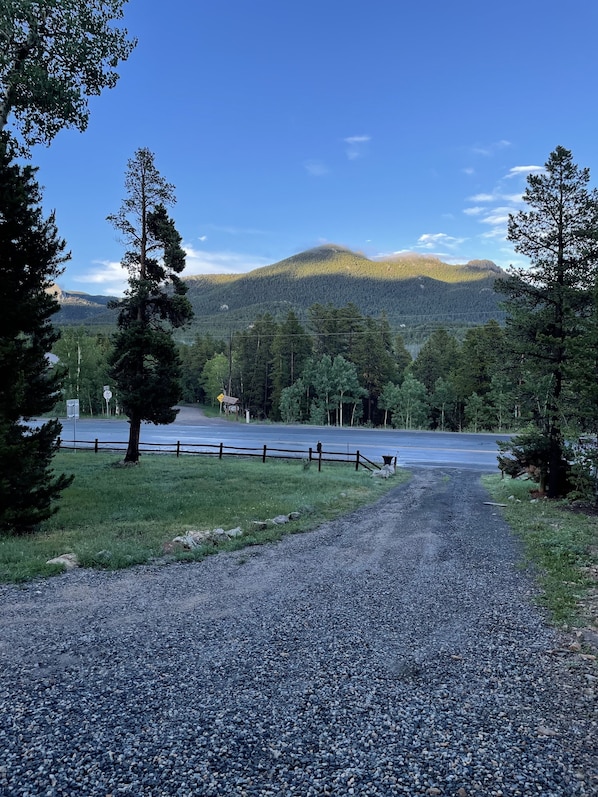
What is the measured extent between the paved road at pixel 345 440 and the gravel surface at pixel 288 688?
19582 millimetres

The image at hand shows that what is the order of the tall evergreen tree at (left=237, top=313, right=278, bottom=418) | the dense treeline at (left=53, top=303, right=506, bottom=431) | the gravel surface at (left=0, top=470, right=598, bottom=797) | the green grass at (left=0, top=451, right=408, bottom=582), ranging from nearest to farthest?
the gravel surface at (left=0, top=470, right=598, bottom=797), the green grass at (left=0, top=451, right=408, bottom=582), the dense treeline at (left=53, top=303, right=506, bottom=431), the tall evergreen tree at (left=237, top=313, right=278, bottom=418)

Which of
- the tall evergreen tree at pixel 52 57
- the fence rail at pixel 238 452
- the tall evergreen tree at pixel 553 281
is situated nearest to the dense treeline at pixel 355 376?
the fence rail at pixel 238 452

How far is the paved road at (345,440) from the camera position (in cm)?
2655

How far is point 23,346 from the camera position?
8.98 metres

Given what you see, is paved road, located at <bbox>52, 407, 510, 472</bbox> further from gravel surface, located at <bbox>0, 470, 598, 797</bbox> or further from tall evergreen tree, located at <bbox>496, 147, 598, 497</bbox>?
gravel surface, located at <bbox>0, 470, 598, 797</bbox>

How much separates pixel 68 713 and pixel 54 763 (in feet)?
1.64

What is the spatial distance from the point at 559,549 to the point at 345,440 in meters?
25.7

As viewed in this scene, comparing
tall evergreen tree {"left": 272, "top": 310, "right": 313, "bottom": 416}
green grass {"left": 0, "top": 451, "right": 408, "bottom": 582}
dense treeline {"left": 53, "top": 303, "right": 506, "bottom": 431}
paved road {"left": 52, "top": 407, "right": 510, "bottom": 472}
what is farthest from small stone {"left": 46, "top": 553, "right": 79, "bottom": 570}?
tall evergreen tree {"left": 272, "top": 310, "right": 313, "bottom": 416}

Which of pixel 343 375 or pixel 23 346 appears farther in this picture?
pixel 343 375

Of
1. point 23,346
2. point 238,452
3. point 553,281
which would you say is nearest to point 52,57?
point 23,346

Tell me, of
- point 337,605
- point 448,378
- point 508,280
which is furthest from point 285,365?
point 337,605

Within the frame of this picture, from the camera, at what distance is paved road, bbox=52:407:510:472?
2655cm

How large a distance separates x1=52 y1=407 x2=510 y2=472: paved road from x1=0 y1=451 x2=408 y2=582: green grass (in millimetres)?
6730

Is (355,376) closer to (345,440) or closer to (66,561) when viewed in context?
(345,440)
